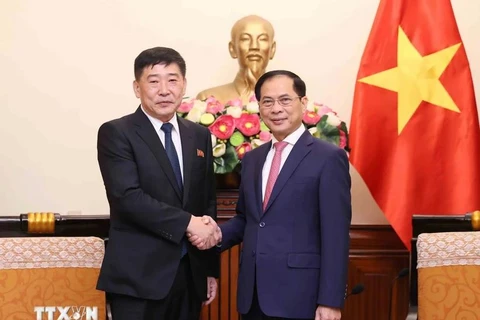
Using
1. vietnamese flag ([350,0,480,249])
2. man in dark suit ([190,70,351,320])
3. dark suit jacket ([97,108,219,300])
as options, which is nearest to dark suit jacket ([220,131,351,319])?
man in dark suit ([190,70,351,320])

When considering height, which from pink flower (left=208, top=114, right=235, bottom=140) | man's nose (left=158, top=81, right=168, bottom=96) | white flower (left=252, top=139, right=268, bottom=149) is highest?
man's nose (left=158, top=81, right=168, bottom=96)

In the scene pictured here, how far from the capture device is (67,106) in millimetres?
4770

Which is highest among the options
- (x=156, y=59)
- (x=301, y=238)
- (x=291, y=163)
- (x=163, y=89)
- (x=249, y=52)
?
(x=249, y=52)

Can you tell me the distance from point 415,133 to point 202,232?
5.15 feet

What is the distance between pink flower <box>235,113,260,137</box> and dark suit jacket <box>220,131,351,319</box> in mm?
738

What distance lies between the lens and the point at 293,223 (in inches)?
107

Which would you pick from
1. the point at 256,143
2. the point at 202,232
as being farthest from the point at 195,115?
the point at 202,232

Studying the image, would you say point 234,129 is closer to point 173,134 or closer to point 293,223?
point 173,134

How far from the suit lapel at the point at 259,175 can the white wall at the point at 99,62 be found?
1.88 meters

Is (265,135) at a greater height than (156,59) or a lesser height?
lesser

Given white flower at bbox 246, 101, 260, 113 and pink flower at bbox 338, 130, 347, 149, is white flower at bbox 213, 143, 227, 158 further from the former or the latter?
pink flower at bbox 338, 130, 347, 149

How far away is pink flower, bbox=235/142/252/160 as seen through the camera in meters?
3.51

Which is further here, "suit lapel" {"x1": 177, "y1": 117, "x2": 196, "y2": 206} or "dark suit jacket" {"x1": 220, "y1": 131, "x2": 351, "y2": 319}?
"suit lapel" {"x1": 177, "y1": 117, "x2": 196, "y2": 206}

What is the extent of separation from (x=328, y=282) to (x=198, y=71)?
2.44 metres
